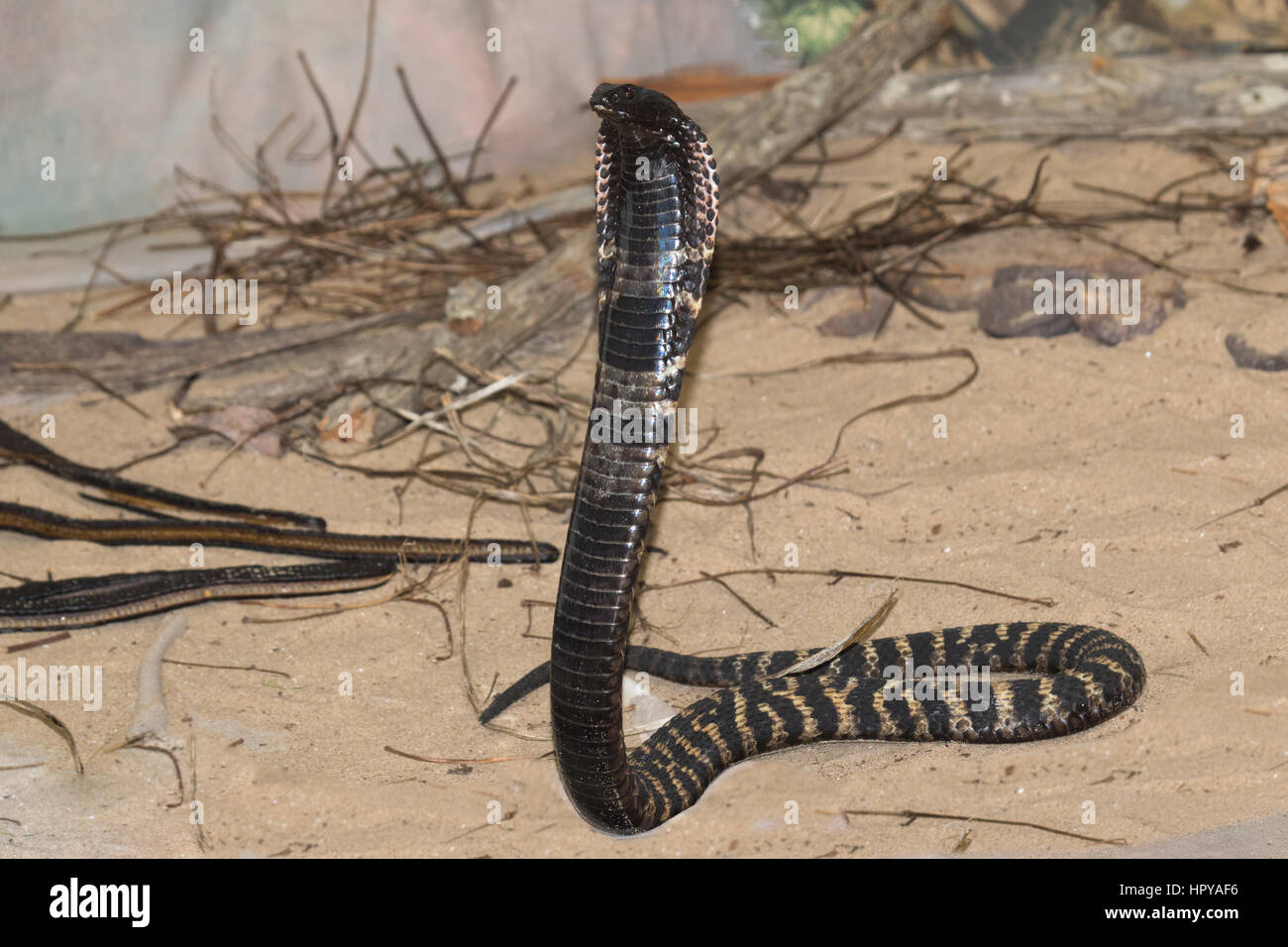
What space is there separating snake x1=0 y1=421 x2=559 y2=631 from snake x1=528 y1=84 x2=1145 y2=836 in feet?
4.50

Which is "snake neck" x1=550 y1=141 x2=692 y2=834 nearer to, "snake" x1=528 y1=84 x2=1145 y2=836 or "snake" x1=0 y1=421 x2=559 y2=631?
"snake" x1=528 y1=84 x2=1145 y2=836

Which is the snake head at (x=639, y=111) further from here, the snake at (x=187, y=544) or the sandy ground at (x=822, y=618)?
the snake at (x=187, y=544)

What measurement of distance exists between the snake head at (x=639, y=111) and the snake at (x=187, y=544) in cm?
215

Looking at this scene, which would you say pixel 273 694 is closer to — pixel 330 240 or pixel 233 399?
pixel 233 399

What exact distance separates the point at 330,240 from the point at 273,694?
371 cm

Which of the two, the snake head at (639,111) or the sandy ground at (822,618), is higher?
the snake head at (639,111)

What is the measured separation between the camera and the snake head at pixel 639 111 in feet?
8.55

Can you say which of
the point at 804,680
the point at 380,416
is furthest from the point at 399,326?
the point at 804,680

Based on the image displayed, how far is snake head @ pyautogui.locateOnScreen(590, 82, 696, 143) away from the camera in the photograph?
2605 mm

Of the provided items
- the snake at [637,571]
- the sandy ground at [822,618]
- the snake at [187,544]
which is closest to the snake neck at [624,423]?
the snake at [637,571]

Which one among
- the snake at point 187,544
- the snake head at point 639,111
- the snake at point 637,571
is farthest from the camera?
the snake at point 187,544

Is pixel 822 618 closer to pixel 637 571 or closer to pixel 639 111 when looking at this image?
pixel 637 571

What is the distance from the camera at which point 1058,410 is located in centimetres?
527

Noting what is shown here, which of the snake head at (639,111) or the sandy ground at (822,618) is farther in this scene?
the sandy ground at (822,618)
